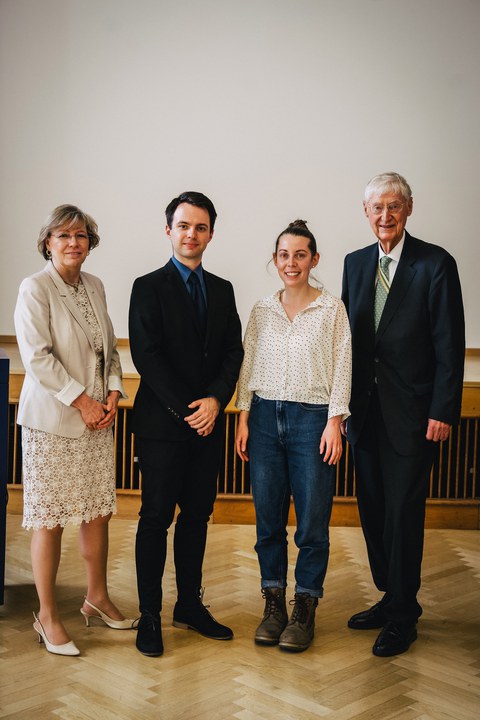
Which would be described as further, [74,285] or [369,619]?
[369,619]

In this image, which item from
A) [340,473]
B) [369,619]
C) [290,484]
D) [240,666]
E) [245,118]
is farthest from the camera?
[245,118]

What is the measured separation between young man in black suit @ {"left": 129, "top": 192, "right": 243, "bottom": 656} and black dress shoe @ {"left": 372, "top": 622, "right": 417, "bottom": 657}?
1.56 ft

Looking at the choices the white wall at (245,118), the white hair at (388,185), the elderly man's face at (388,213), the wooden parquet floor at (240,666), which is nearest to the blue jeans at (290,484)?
the wooden parquet floor at (240,666)

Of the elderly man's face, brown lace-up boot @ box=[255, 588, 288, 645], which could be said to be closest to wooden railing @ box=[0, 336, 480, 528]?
brown lace-up boot @ box=[255, 588, 288, 645]

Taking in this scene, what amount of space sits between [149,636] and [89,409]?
70 cm

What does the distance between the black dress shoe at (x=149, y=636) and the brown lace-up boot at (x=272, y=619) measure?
0.30 meters

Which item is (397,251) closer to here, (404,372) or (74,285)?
(404,372)

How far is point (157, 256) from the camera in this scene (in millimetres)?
4633

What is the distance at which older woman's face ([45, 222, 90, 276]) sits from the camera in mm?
2354

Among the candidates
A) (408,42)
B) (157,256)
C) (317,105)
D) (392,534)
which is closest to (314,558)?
(392,534)

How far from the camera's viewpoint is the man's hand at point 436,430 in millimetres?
2357

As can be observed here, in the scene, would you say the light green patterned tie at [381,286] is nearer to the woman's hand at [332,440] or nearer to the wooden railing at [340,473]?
the woman's hand at [332,440]

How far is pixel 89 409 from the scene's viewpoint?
7.68 ft

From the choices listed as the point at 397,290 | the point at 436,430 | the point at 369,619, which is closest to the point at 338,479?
the point at 369,619
